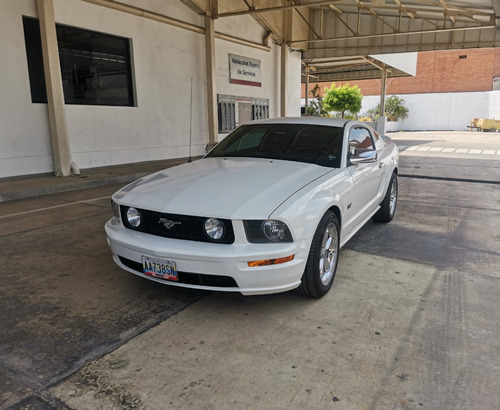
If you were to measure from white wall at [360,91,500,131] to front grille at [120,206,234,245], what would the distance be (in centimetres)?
4960

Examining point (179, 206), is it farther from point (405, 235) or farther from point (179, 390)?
point (405, 235)

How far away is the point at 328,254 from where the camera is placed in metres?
3.69

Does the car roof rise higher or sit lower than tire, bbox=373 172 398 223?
higher

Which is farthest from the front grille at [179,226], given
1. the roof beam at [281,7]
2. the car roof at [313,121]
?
the roof beam at [281,7]

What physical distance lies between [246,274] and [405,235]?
328 cm

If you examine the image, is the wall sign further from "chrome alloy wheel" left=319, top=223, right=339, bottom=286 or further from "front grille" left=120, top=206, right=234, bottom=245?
"front grille" left=120, top=206, right=234, bottom=245

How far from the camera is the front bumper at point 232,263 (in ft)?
9.82

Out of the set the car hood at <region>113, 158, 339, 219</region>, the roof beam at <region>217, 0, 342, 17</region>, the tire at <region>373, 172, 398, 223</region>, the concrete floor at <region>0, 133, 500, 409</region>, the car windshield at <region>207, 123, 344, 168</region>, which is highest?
the roof beam at <region>217, 0, 342, 17</region>

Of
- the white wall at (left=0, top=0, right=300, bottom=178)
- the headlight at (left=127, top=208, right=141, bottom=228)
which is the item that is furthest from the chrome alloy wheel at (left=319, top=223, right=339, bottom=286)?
the white wall at (left=0, top=0, right=300, bottom=178)

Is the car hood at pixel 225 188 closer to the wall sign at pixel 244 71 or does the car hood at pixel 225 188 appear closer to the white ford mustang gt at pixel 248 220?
the white ford mustang gt at pixel 248 220

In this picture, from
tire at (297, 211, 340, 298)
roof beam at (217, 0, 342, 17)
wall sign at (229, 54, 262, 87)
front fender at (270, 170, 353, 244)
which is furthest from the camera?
wall sign at (229, 54, 262, 87)

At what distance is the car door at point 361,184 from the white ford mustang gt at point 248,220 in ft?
0.10

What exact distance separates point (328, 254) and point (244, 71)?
45.3 ft

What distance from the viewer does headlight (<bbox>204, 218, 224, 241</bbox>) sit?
10.1 feet
